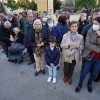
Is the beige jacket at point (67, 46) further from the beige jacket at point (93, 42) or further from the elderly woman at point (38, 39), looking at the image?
the elderly woman at point (38, 39)

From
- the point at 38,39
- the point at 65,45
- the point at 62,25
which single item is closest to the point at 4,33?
the point at 38,39

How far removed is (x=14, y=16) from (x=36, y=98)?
237 inches

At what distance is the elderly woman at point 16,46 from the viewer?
3.51 m

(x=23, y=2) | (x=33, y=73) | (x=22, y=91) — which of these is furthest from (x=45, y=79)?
(x=23, y=2)

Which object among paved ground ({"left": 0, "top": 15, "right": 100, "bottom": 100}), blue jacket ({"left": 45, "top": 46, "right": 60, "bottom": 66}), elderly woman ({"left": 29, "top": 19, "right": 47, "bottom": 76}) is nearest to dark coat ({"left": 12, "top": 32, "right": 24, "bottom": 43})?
elderly woman ({"left": 29, "top": 19, "right": 47, "bottom": 76})

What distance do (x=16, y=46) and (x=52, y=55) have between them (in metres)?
1.73

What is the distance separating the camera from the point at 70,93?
2.38m

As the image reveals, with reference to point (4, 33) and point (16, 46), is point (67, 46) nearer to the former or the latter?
point (16, 46)

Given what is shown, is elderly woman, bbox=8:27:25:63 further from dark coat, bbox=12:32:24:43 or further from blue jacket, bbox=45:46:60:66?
blue jacket, bbox=45:46:60:66

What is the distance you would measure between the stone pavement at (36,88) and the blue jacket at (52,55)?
0.71 meters

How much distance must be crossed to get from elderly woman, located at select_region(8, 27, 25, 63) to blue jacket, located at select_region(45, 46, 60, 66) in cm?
148

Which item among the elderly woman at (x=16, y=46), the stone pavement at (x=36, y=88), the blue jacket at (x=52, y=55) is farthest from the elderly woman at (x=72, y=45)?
the elderly woman at (x=16, y=46)

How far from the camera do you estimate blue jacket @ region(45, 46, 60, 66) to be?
2.45 meters

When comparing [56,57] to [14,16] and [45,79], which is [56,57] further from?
[14,16]
